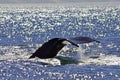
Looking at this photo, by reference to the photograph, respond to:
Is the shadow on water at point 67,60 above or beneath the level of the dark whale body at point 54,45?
beneath

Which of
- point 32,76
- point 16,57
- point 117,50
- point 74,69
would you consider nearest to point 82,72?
point 74,69

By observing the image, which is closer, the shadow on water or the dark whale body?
the dark whale body

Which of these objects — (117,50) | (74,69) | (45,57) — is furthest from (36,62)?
(117,50)

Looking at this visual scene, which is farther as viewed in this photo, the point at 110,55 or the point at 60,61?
the point at 110,55

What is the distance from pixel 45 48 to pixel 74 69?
8.98 ft

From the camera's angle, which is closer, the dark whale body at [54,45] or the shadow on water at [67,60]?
the dark whale body at [54,45]

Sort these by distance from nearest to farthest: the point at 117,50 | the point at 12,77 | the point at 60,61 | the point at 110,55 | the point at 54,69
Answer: the point at 12,77
the point at 54,69
the point at 60,61
the point at 110,55
the point at 117,50

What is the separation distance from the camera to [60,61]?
1577 inches

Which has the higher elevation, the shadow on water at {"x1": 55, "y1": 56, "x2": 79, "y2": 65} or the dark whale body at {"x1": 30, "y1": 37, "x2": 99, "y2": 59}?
the dark whale body at {"x1": 30, "y1": 37, "x2": 99, "y2": 59}

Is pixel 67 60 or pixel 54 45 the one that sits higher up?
pixel 54 45

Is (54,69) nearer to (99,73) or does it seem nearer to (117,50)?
(99,73)

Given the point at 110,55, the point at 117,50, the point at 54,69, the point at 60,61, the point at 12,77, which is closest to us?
the point at 12,77

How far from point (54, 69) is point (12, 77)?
3504 millimetres

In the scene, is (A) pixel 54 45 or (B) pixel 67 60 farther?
(B) pixel 67 60
